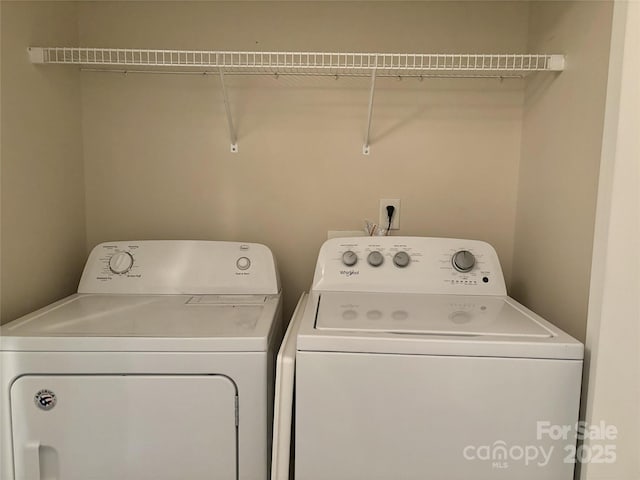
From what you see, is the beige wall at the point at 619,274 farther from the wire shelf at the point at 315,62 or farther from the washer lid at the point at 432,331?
the wire shelf at the point at 315,62

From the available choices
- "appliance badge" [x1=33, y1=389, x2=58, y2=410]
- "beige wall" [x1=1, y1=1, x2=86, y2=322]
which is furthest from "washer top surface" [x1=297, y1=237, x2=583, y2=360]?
"beige wall" [x1=1, y1=1, x2=86, y2=322]

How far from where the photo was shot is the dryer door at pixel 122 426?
1089 mm

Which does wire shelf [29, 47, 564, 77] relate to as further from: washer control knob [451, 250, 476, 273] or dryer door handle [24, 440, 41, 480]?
dryer door handle [24, 440, 41, 480]

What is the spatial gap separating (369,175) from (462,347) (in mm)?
943

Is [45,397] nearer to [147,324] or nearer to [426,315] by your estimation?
[147,324]

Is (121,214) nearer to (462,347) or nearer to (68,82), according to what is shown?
(68,82)

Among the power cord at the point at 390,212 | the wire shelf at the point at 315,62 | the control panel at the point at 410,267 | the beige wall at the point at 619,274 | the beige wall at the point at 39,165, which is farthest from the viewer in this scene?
the power cord at the point at 390,212

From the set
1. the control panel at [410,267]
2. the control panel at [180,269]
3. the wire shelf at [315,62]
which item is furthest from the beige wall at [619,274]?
the control panel at [180,269]

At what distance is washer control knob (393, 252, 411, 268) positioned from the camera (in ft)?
4.99

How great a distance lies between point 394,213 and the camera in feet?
5.93

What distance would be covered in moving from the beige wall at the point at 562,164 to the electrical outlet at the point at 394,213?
48cm

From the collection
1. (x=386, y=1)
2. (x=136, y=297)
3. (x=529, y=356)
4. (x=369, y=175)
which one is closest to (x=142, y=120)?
(x=136, y=297)

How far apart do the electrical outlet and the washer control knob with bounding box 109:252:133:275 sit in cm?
99

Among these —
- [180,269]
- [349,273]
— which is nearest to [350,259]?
[349,273]
